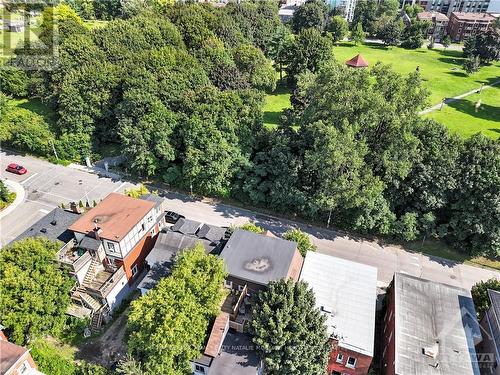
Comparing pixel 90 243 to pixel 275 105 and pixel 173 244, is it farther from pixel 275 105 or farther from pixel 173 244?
pixel 275 105

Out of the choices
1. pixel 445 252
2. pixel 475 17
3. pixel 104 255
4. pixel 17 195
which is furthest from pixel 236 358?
pixel 475 17

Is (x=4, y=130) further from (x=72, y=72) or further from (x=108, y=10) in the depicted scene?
(x=108, y=10)

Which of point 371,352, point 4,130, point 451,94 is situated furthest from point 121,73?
point 451,94

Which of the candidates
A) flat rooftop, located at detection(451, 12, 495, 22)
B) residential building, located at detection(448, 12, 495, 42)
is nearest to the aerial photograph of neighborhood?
residential building, located at detection(448, 12, 495, 42)

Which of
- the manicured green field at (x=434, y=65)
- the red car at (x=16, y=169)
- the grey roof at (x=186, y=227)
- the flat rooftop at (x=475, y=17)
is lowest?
the red car at (x=16, y=169)

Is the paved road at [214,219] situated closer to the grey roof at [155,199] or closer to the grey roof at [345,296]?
the grey roof at [345,296]

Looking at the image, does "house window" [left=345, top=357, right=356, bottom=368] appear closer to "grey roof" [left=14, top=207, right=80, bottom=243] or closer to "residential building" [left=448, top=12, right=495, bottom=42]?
"grey roof" [left=14, top=207, right=80, bottom=243]
